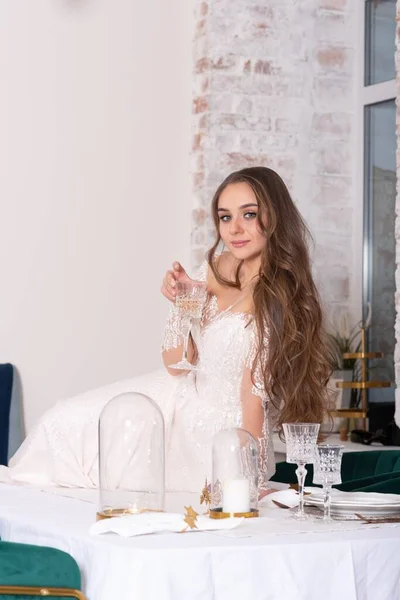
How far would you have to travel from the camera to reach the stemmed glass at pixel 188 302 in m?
2.38

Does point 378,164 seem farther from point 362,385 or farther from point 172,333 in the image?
point 172,333

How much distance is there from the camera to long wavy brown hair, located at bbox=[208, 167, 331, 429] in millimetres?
2576

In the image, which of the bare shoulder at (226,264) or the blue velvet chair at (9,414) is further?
the blue velvet chair at (9,414)

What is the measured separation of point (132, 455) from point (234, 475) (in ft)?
0.67

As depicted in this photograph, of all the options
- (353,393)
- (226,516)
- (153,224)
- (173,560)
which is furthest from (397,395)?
(173,560)

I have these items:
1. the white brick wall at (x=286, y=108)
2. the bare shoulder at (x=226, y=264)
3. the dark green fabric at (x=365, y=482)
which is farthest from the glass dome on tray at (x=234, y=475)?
the white brick wall at (x=286, y=108)

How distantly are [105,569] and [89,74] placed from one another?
3.23m

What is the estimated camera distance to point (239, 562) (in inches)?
67.6

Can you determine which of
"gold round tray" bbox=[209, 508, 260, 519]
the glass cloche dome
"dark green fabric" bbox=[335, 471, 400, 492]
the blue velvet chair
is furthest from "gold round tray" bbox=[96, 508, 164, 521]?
the blue velvet chair

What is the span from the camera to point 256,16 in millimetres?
4770

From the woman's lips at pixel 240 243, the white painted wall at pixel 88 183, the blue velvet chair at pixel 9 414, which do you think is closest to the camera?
the woman's lips at pixel 240 243

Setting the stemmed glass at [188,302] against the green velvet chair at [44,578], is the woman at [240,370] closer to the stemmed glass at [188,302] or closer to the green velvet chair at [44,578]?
the stemmed glass at [188,302]

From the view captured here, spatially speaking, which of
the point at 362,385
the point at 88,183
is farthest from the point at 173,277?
the point at 362,385

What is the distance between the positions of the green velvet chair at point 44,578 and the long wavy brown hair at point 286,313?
92cm
